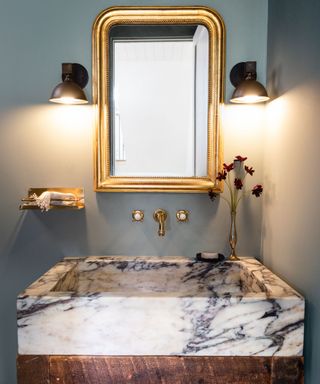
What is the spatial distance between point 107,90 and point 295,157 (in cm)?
89

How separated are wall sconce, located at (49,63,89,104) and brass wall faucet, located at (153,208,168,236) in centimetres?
60

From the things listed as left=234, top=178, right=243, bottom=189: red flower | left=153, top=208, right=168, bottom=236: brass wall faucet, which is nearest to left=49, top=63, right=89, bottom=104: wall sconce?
left=153, top=208, right=168, bottom=236: brass wall faucet

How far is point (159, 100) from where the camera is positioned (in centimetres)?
174

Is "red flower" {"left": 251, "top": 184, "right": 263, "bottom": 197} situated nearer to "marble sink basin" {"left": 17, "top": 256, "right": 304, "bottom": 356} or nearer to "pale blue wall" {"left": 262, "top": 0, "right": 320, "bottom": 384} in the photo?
"pale blue wall" {"left": 262, "top": 0, "right": 320, "bottom": 384}

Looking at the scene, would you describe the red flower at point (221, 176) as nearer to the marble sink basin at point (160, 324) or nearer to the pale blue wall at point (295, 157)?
the pale blue wall at point (295, 157)

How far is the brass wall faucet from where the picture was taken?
1715 millimetres

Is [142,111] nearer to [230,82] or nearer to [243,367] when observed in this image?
[230,82]

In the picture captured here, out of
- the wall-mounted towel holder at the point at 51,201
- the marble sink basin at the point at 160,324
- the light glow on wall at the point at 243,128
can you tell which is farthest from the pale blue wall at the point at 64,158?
the marble sink basin at the point at 160,324

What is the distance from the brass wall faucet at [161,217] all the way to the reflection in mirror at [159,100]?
0.17m

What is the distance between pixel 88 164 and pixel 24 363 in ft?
2.92

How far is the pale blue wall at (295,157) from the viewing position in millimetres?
1190

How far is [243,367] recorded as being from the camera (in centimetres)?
120

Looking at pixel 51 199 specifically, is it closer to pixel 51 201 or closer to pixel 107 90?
pixel 51 201

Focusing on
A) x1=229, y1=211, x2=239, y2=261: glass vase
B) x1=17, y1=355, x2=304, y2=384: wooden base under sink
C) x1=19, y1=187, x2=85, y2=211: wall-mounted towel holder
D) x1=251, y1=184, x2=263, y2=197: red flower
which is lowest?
x1=17, y1=355, x2=304, y2=384: wooden base under sink
